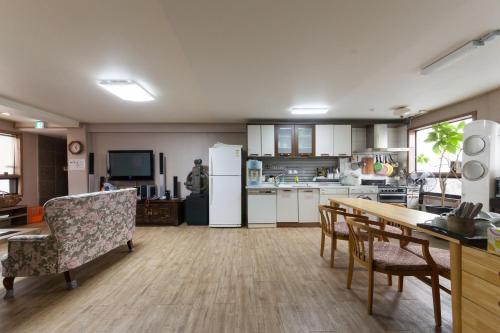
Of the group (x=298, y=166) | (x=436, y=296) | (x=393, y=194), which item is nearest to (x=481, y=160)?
(x=393, y=194)

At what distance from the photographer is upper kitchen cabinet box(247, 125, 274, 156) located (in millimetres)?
5152

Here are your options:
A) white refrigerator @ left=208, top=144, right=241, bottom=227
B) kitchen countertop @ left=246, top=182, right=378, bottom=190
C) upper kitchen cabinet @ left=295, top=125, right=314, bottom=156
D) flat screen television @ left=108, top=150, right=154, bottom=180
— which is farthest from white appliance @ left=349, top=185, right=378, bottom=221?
flat screen television @ left=108, top=150, right=154, bottom=180

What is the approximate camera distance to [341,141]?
5227 mm

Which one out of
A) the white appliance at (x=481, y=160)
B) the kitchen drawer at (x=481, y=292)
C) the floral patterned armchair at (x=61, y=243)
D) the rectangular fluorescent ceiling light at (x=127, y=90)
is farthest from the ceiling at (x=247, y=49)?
the kitchen drawer at (x=481, y=292)

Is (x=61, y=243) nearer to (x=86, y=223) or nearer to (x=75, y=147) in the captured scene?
(x=86, y=223)

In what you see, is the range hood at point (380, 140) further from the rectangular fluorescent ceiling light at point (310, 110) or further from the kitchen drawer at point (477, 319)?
the kitchen drawer at point (477, 319)

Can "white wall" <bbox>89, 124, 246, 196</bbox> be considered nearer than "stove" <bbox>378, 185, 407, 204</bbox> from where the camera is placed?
No

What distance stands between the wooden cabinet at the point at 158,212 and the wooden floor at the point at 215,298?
1.71m

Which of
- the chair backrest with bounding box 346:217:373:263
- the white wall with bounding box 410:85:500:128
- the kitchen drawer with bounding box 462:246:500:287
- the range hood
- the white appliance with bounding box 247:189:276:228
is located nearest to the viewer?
the kitchen drawer with bounding box 462:246:500:287

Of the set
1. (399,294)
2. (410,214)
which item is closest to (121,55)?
(410,214)

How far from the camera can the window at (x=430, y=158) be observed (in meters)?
4.10

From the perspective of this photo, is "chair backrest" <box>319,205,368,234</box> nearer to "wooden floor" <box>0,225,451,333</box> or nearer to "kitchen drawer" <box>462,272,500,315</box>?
"wooden floor" <box>0,225,451,333</box>

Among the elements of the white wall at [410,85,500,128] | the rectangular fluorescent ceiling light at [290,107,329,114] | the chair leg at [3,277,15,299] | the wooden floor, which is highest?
the rectangular fluorescent ceiling light at [290,107,329,114]

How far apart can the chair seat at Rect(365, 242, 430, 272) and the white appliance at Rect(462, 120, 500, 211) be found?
1.84m
